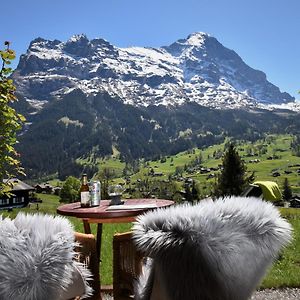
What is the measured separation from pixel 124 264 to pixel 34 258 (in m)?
1.68

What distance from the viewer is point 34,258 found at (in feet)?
7.38

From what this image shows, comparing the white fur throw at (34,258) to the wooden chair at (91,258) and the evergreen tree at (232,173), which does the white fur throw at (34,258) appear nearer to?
the wooden chair at (91,258)

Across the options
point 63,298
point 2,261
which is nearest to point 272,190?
point 63,298

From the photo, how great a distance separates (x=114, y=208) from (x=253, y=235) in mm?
2356

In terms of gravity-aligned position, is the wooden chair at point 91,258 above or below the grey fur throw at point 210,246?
below

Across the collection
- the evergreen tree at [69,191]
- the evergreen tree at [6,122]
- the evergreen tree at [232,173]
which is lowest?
the evergreen tree at [69,191]

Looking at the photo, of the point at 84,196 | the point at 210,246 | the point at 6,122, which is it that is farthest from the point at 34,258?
the point at 6,122

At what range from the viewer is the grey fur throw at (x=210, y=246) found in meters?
2.25

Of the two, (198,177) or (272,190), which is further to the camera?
(198,177)

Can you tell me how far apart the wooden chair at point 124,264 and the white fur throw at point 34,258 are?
1.35m

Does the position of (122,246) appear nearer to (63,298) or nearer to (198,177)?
(63,298)

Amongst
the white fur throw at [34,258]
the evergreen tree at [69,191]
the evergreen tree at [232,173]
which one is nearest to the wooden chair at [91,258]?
the white fur throw at [34,258]

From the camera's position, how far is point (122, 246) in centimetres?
385

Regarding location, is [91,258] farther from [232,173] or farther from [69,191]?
[69,191]
